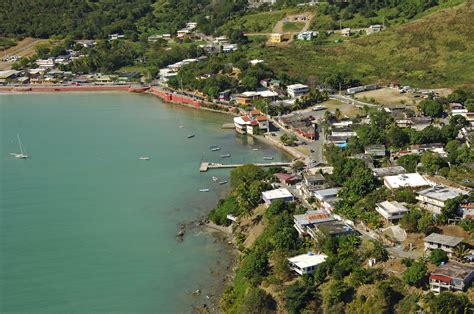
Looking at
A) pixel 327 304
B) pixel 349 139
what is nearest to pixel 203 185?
pixel 349 139

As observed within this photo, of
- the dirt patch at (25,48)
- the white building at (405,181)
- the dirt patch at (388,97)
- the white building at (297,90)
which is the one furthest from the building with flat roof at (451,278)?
the dirt patch at (25,48)

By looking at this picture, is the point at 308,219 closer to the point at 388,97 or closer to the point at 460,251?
the point at 460,251

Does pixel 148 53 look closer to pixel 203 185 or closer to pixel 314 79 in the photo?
pixel 314 79

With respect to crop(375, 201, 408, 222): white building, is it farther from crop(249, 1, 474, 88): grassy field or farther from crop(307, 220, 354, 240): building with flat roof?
crop(249, 1, 474, 88): grassy field

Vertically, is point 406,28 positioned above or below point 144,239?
above

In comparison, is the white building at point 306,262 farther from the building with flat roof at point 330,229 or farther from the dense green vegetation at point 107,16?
the dense green vegetation at point 107,16
